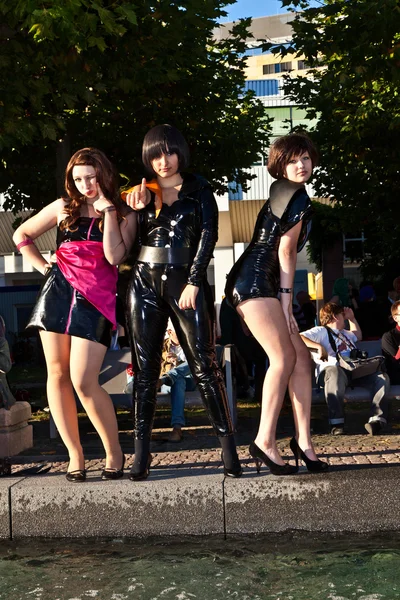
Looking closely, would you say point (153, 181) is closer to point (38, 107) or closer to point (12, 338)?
point (38, 107)

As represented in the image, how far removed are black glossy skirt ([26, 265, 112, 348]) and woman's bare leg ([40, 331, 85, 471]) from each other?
3.0 inches

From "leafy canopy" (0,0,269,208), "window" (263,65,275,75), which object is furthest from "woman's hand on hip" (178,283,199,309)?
"window" (263,65,275,75)

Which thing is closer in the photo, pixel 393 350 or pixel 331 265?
pixel 393 350

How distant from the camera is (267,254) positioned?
553 centimetres

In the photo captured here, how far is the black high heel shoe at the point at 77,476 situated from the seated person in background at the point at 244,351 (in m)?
5.41

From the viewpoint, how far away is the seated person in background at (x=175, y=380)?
9.02 m

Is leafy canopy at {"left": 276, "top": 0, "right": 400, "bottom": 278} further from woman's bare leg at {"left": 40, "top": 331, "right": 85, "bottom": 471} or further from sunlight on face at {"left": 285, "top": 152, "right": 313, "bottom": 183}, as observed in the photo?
woman's bare leg at {"left": 40, "top": 331, "right": 85, "bottom": 471}

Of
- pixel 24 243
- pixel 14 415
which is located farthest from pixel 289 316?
pixel 14 415

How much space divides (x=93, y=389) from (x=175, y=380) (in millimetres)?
3768

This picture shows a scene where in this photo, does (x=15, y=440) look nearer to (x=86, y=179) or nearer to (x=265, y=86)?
(x=86, y=179)

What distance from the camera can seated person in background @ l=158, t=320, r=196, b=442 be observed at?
9016 mm

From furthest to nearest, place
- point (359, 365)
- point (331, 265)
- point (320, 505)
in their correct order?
point (331, 265)
point (359, 365)
point (320, 505)

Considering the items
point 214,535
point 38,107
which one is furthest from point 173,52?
point 214,535

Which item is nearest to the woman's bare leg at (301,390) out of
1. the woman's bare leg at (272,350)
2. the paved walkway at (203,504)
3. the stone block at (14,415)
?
the woman's bare leg at (272,350)
